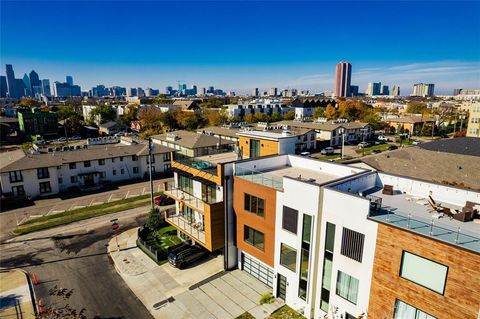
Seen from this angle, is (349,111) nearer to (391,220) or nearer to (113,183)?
(113,183)

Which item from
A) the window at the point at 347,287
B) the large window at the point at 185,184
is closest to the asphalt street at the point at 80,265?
the large window at the point at 185,184

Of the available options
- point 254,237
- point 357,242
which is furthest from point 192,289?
point 357,242

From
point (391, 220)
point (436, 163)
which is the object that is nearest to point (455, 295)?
point (391, 220)

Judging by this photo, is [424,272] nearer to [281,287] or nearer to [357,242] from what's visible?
[357,242]

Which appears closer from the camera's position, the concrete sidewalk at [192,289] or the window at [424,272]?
the window at [424,272]

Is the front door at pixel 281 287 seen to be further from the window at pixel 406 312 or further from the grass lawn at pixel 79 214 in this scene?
the grass lawn at pixel 79 214

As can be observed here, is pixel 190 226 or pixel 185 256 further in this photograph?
pixel 190 226
